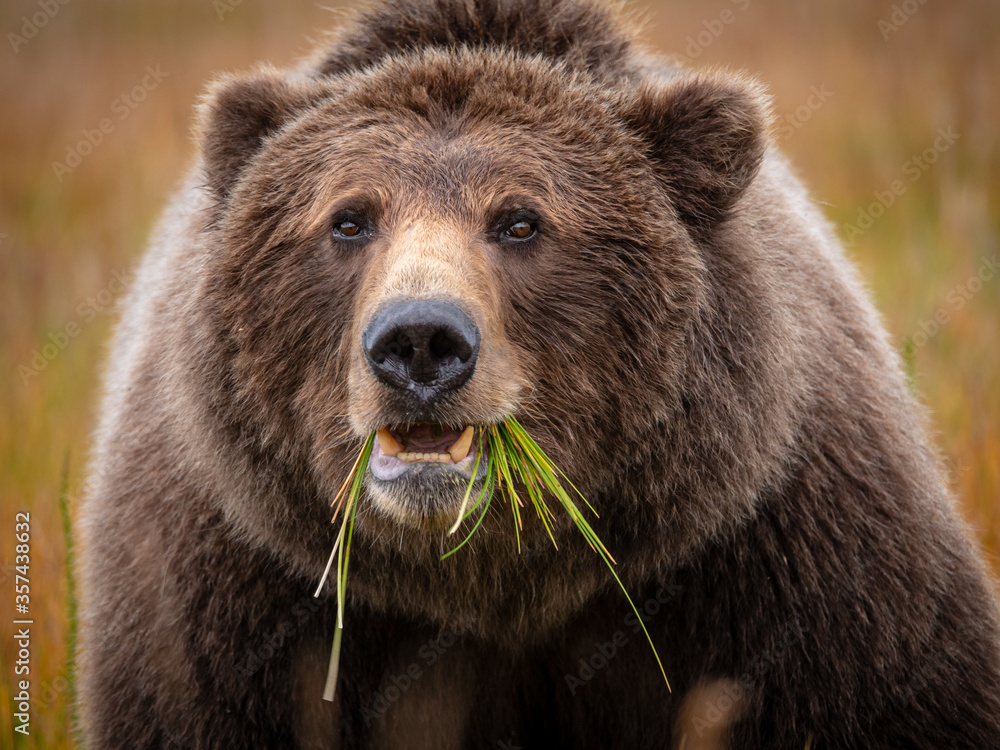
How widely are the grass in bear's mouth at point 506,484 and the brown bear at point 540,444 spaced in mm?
68

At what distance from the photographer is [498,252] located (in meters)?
3.70

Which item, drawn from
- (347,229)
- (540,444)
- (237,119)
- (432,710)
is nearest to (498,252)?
(347,229)

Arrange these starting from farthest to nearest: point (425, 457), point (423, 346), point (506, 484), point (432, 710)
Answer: point (432, 710), point (506, 484), point (425, 457), point (423, 346)

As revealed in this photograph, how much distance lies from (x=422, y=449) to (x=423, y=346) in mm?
455

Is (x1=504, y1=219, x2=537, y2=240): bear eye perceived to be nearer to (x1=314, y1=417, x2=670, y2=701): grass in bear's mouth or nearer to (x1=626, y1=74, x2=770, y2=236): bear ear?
(x1=626, y1=74, x2=770, y2=236): bear ear

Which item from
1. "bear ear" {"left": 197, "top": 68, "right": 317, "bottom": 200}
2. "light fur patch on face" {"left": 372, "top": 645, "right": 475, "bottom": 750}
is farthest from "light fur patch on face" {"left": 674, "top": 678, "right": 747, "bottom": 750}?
"bear ear" {"left": 197, "top": 68, "right": 317, "bottom": 200}

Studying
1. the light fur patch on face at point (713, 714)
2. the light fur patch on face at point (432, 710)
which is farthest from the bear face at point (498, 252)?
the light fur patch on face at point (713, 714)

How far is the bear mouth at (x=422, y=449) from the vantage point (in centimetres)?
344

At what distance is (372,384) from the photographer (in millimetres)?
3354

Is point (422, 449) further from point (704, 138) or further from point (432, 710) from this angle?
point (704, 138)

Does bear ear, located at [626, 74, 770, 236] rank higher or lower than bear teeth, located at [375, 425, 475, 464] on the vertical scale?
higher

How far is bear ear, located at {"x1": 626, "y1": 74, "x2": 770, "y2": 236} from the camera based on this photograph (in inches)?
A: 150

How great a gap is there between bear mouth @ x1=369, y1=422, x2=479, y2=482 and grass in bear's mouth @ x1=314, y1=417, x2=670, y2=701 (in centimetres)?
3

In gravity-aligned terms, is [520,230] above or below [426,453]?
above
